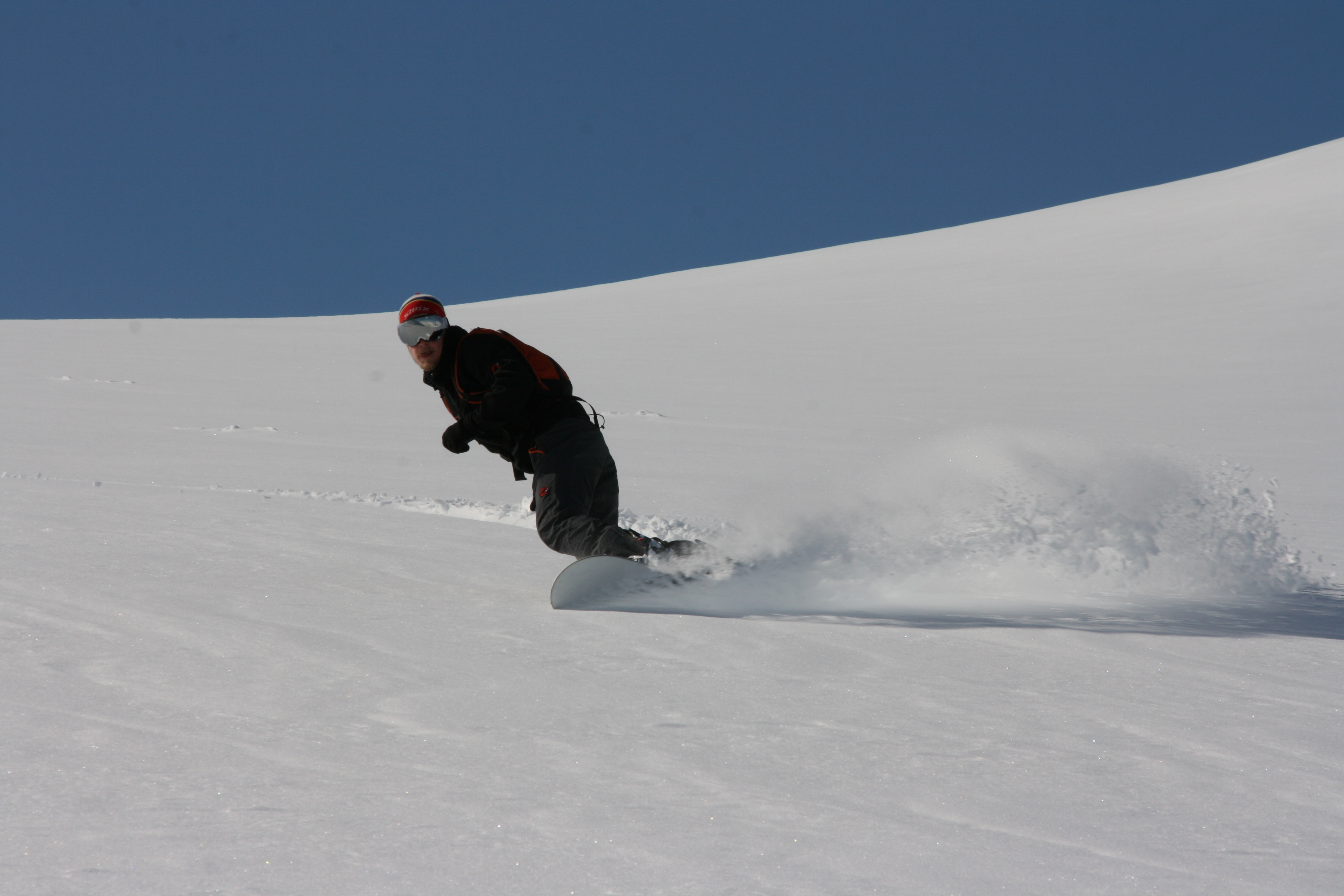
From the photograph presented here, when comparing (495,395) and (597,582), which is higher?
(495,395)

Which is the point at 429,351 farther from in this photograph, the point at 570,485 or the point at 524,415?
the point at 570,485

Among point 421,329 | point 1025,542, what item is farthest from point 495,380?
point 1025,542

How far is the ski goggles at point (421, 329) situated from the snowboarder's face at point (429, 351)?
11mm

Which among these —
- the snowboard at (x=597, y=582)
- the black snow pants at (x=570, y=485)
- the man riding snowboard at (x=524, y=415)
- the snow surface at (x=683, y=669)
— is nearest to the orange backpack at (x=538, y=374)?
the man riding snowboard at (x=524, y=415)

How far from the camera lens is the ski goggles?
3980 millimetres

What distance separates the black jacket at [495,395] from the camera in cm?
392

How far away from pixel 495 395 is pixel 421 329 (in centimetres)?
39

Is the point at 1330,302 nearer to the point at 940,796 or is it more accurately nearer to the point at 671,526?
the point at 671,526

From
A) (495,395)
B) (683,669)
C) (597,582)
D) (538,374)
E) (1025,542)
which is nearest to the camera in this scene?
→ (683,669)

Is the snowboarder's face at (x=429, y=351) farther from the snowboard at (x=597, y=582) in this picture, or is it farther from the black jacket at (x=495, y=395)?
the snowboard at (x=597, y=582)

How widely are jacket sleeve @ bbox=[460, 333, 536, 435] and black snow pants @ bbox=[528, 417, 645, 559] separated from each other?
0.19 metres

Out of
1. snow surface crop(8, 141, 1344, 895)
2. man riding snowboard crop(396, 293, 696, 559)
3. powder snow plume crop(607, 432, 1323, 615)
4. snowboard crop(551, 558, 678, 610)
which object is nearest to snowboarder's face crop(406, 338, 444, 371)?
man riding snowboard crop(396, 293, 696, 559)

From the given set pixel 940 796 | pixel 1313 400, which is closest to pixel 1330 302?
pixel 1313 400

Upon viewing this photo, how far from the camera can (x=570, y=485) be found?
3.99 m
